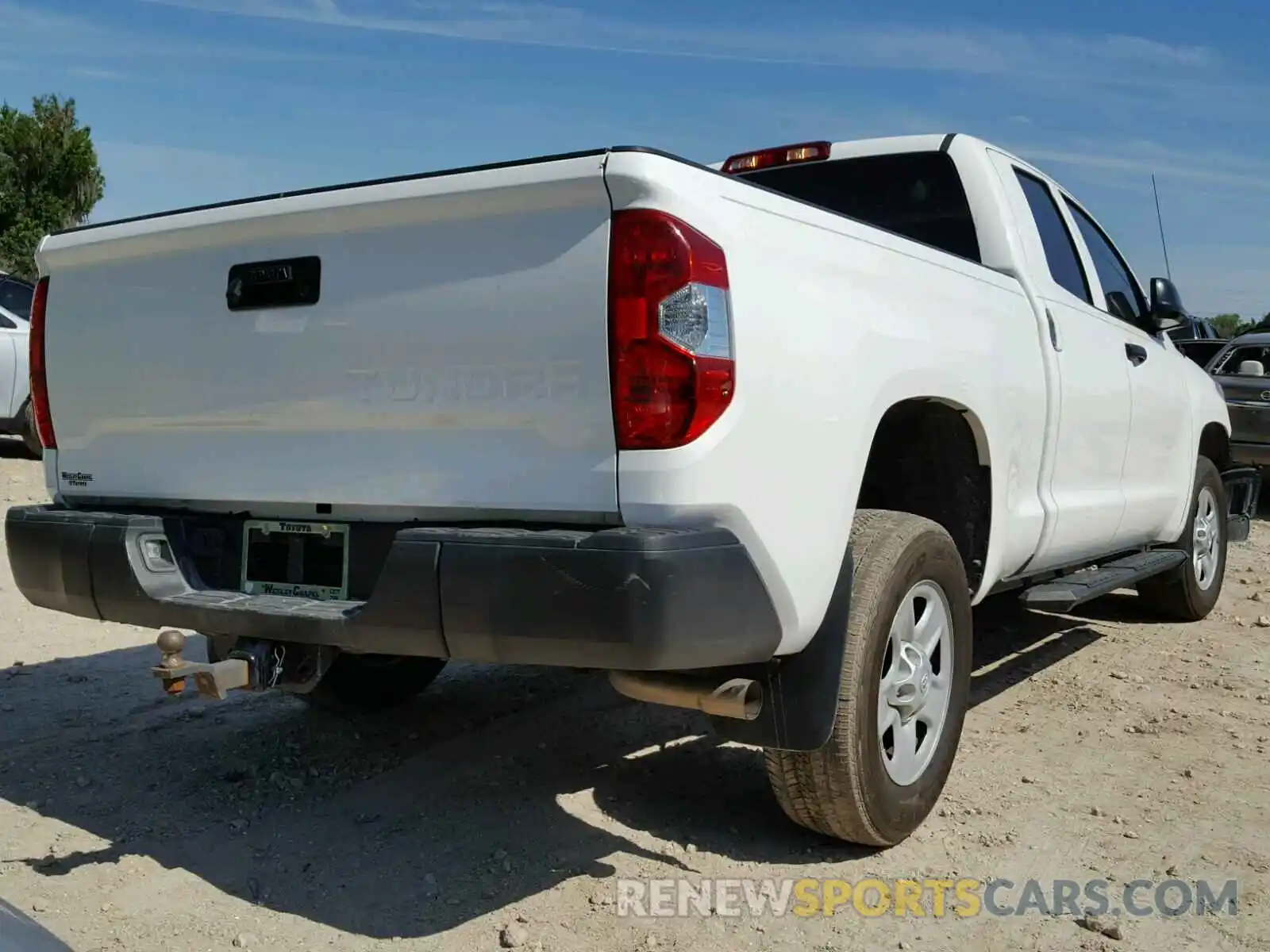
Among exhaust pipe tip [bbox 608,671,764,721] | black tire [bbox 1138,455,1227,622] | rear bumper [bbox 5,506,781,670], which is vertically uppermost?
rear bumper [bbox 5,506,781,670]

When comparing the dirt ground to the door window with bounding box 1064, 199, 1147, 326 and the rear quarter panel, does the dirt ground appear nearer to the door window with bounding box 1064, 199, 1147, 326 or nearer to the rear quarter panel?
the rear quarter panel

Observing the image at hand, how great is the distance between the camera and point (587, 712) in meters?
4.61

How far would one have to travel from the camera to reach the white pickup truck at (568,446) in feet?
8.19

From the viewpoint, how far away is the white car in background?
10.4m

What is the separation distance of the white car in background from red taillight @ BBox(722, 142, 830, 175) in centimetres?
785

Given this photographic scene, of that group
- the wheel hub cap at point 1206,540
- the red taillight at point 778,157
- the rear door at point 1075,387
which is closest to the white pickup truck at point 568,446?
the rear door at point 1075,387

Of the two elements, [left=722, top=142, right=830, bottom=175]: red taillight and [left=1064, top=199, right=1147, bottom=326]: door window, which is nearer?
[left=722, top=142, right=830, bottom=175]: red taillight

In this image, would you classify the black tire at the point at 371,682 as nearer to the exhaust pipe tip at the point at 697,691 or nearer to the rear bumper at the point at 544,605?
the rear bumper at the point at 544,605

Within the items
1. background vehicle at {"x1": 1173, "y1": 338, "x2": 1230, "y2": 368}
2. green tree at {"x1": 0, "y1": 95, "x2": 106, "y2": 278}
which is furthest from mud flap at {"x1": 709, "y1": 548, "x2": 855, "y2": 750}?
green tree at {"x1": 0, "y1": 95, "x2": 106, "y2": 278}

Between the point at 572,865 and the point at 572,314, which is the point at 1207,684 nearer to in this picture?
the point at 572,865

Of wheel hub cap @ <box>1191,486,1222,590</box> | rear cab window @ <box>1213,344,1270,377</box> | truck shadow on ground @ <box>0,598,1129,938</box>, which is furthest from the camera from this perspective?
rear cab window @ <box>1213,344,1270,377</box>

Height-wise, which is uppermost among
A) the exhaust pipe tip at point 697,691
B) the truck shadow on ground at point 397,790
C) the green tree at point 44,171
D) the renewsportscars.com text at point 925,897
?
the green tree at point 44,171

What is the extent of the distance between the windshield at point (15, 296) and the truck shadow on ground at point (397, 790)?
683cm

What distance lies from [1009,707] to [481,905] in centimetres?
256
